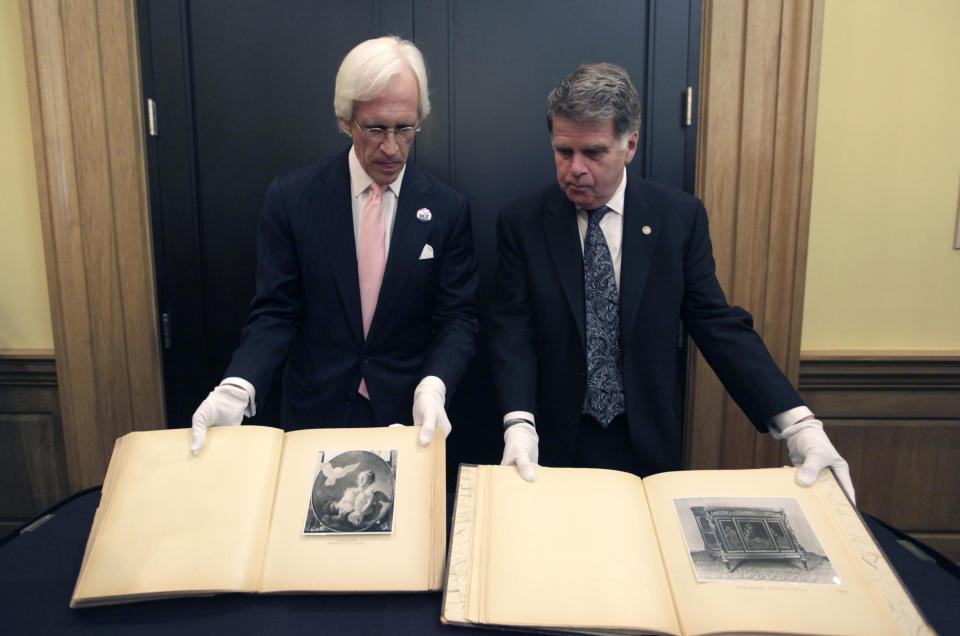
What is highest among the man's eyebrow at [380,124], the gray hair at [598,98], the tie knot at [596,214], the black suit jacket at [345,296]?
the gray hair at [598,98]

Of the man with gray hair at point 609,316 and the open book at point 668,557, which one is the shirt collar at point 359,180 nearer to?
the man with gray hair at point 609,316

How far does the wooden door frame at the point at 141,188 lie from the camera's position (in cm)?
192

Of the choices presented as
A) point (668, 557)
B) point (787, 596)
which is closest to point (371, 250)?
point (668, 557)

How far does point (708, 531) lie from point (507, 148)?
1.46 meters

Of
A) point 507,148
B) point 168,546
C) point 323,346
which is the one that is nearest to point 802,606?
point 168,546

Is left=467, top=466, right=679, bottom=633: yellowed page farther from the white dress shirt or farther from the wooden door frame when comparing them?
the wooden door frame

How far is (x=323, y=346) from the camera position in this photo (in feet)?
5.31

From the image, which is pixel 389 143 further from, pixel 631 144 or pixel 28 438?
pixel 28 438

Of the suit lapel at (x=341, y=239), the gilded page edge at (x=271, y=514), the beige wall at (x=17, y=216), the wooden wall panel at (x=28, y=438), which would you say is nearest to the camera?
the gilded page edge at (x=271, y=514)

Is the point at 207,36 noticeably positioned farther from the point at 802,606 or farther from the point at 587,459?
the point at 802,606

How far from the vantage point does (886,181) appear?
2.04m

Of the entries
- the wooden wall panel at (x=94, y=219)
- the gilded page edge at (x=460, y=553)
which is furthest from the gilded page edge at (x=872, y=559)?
the wooden wall panel at (x=94, y=219)

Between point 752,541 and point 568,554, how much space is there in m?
0.26

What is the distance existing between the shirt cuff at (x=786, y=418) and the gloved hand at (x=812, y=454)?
0.01 m
